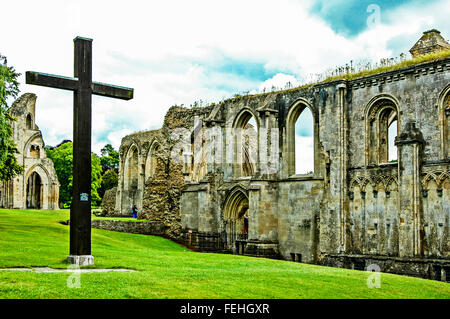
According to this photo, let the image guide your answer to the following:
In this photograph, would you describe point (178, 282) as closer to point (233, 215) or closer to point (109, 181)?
point (233, 215)

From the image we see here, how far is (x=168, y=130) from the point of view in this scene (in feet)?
122

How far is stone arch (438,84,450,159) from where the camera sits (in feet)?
74.1

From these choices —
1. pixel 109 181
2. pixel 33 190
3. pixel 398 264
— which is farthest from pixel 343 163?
pixel 109 181

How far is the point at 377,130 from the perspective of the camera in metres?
25.4

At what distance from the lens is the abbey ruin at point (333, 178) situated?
22875 millimetres

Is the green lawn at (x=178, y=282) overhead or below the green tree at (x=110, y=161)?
below

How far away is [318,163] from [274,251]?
201 inches

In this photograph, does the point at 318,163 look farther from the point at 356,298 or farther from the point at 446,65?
the point at 356,298

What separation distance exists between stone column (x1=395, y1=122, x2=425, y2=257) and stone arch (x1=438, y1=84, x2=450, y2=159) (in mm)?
871

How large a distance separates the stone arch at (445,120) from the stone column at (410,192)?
0.87 m

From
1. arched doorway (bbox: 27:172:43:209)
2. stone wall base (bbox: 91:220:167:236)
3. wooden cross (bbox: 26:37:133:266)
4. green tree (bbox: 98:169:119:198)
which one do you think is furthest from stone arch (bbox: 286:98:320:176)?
green tree (bbox: 98:169:119:198)

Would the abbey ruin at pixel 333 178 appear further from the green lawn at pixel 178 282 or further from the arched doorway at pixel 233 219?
the green lawn at pixel 178 282

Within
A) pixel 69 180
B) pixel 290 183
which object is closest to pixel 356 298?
pixel 290 183

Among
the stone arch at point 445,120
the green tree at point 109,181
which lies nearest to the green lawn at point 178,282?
the stone arch at point 445,120
